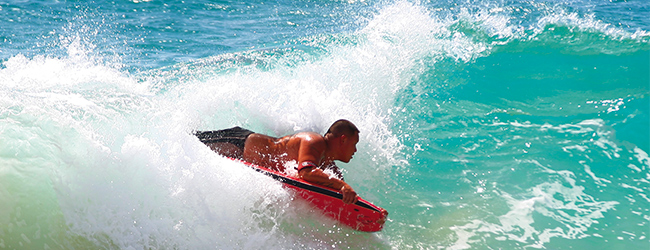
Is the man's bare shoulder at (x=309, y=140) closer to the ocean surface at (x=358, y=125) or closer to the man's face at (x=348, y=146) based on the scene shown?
the man's face at (x=348, y=146)

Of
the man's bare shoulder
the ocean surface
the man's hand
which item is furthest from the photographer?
the man's bare shoulder

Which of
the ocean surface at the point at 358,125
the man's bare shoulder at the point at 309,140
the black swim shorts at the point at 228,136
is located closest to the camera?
the ocean surface at the point at 358,125

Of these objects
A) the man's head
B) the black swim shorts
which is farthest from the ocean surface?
the man's head

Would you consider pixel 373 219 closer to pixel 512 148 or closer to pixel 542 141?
pixel 512 148

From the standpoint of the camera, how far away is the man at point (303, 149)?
3986 millimetres

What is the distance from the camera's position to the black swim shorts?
471 centimetres

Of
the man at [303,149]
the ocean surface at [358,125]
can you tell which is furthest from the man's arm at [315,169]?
the ocean surface at [358,125]

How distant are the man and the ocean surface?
0.97 feet

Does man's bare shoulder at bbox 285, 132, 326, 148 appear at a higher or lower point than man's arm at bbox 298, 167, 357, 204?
higher

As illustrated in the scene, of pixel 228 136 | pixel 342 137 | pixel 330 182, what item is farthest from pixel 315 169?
pixel 228 136

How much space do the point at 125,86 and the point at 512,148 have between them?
520 cm

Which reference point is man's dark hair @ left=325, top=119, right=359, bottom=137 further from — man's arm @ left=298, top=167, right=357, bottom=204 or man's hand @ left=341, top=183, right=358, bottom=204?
man's hand @ left=341, top=183, right=358, bottom=204

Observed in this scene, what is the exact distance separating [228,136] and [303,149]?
1.02 m

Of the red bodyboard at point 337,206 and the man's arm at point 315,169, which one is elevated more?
the man's arm at point 315,169
